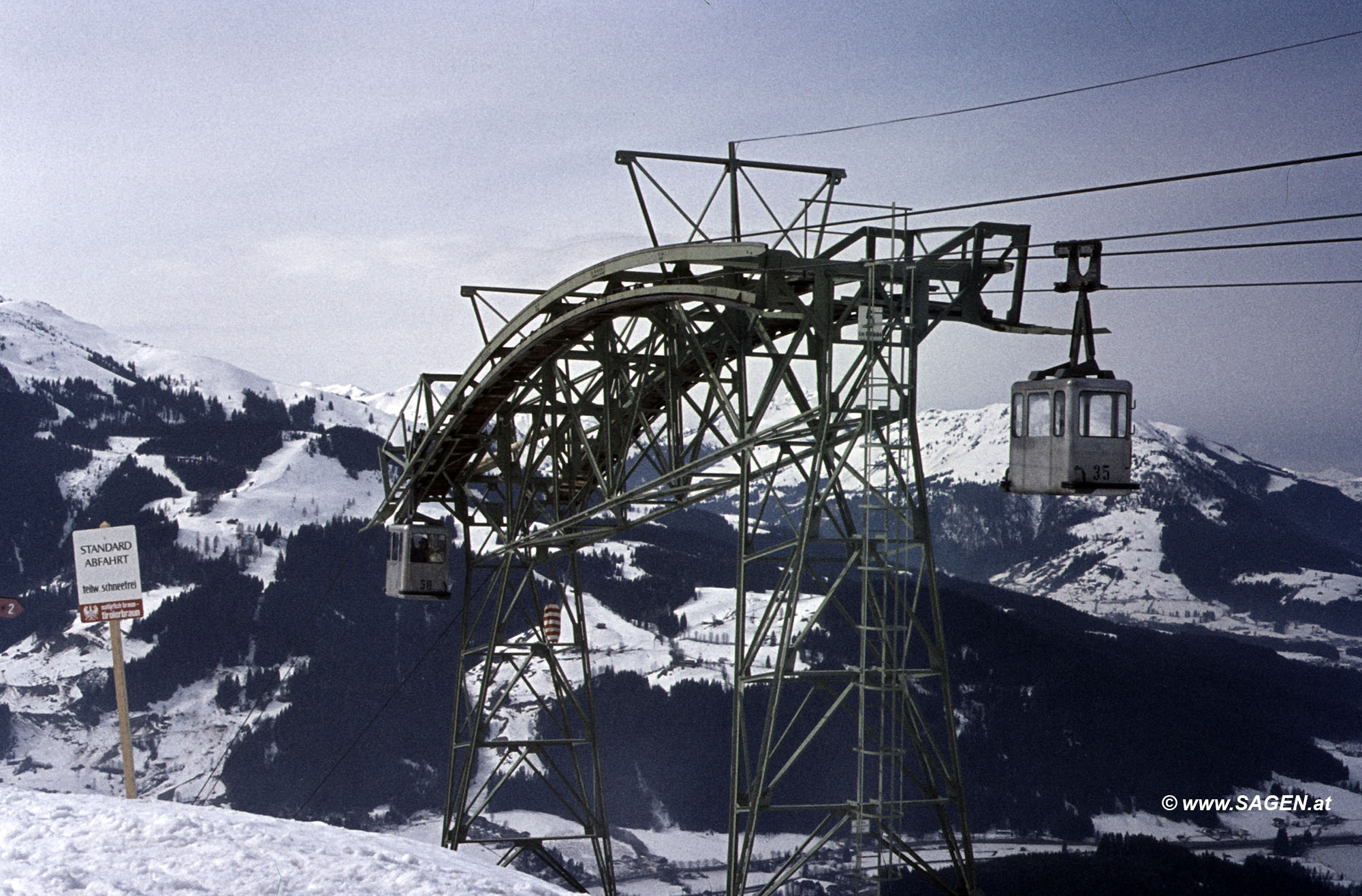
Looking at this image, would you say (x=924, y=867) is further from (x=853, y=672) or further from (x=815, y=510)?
(x=815, y=510)

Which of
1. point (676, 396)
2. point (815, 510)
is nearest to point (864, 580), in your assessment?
point (815, 510)

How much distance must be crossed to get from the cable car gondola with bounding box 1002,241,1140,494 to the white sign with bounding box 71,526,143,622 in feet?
41.4

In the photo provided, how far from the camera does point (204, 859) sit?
40.8 feet

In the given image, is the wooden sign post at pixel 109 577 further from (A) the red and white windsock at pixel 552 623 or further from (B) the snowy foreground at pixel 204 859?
(A) the red and white windsock at pixel 552 623

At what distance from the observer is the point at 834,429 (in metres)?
21.8

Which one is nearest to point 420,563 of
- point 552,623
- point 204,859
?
point 552,623

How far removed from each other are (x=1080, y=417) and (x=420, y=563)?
69.7ft

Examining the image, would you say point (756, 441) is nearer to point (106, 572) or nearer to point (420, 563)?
point (106, 572)

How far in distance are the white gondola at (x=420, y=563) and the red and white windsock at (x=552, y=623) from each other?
11.7ft

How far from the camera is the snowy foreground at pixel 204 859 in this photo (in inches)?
463

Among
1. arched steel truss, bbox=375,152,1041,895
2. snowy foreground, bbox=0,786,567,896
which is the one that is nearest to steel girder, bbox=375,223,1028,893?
arched steel truss, bbox=375,152,1041,895

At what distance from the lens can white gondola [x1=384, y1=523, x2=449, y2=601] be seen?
117 ft

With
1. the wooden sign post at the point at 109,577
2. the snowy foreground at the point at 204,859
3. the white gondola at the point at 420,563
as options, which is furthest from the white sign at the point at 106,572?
the white gondola at the point at 420,563

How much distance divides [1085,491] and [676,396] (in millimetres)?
10211
